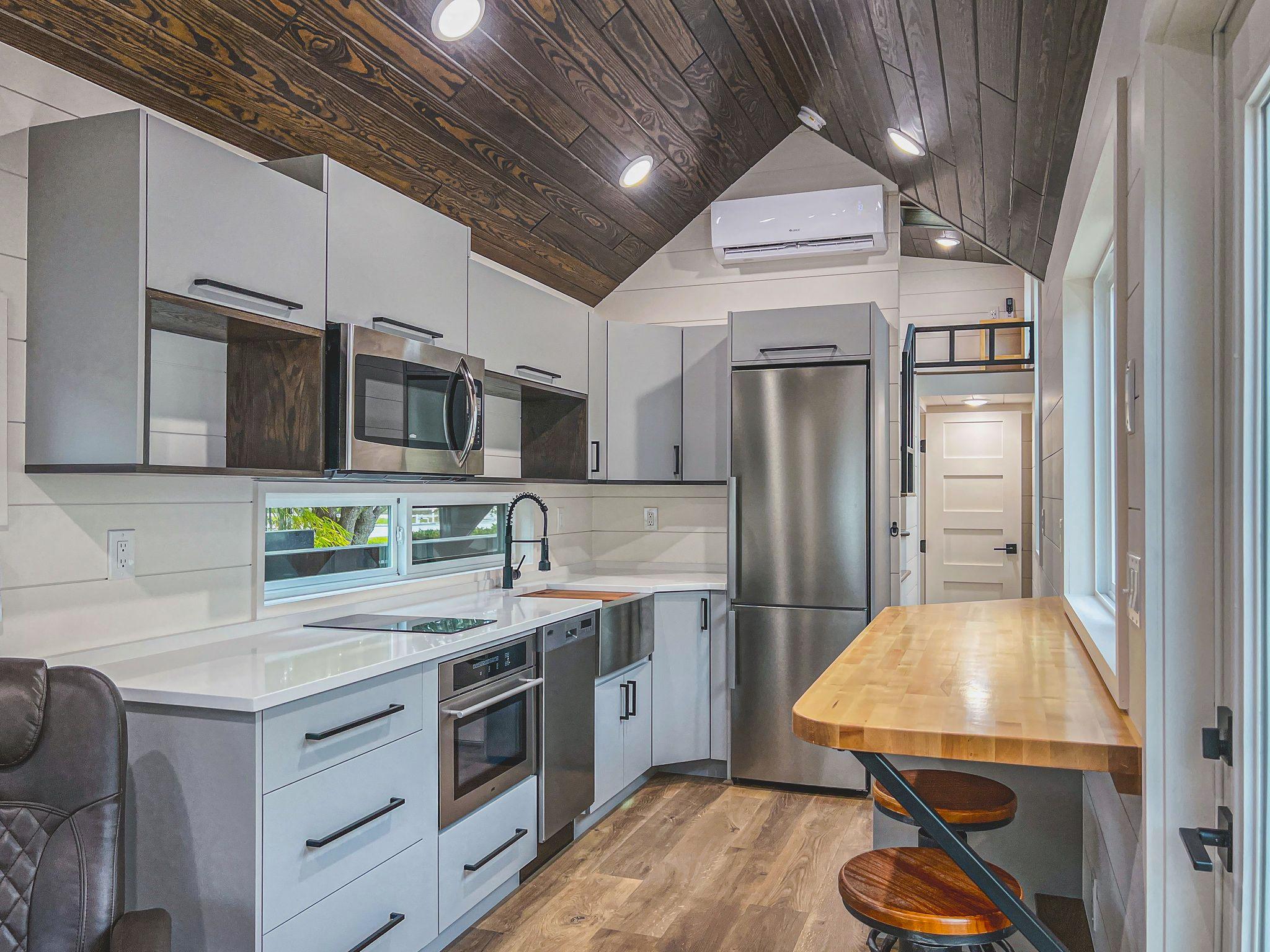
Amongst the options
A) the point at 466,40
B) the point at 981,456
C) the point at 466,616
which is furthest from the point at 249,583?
the point at 981,456

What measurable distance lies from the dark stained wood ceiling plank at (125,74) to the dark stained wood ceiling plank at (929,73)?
1.74 m

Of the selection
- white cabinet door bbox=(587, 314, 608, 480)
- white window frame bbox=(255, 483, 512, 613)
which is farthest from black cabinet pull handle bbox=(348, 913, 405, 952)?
white cabinet door bbox=(587, 314, 608, 480)

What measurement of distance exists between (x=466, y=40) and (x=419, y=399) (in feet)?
3.43

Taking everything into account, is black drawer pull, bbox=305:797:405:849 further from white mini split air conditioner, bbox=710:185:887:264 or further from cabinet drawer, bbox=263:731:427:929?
white mini split air conditioner, bbox=710:185:887:264

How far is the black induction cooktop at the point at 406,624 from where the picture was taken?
2615 mm

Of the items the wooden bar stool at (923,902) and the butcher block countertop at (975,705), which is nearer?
the butcher block countertop at (975,705)

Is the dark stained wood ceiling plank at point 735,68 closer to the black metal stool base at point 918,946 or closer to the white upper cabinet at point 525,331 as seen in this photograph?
the white upper cabinet at point 525,331

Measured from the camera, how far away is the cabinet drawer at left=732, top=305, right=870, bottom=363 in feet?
12.4

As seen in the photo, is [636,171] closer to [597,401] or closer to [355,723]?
[597,401]

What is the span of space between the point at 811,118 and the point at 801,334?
1.03 m

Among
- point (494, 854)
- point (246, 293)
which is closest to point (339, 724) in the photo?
point (494, 854)

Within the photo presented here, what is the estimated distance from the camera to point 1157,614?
4.09 ft

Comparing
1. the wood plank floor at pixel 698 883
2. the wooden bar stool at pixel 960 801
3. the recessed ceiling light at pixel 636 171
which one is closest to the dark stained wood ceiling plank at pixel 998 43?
the wooden bar stool at pixel 960 801

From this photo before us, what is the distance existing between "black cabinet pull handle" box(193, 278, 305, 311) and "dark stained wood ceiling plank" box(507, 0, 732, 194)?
112cm
